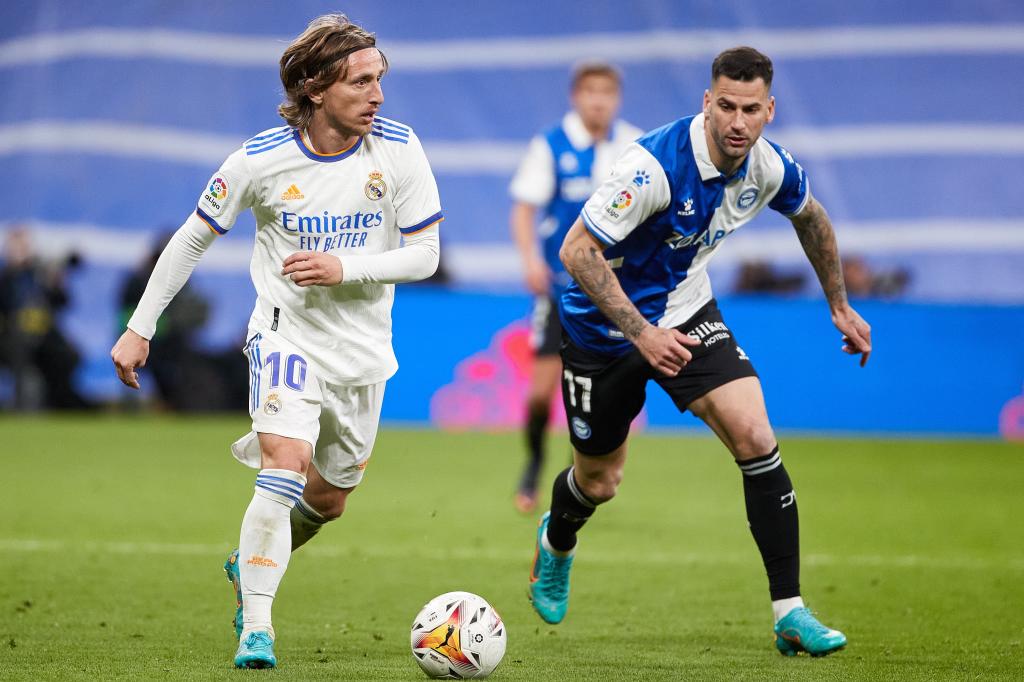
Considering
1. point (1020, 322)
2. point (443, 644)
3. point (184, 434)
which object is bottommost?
point (184, 434)

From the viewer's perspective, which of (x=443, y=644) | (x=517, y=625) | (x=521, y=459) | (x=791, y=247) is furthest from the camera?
(x=791, y=247)

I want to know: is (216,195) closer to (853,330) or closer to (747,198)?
(747,198)

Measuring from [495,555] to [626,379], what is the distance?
2448 mm

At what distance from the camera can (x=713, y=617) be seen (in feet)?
20.8

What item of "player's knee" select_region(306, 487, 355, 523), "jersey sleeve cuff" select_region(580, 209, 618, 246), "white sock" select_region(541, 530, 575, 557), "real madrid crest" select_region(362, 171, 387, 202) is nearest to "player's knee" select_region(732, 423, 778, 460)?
"jersey sleeve cuff" select_region(580, 209, 618, 246)

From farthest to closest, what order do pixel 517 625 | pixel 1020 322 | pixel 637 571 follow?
pixel 1020 322, pixel 637 571, pixel 517 625

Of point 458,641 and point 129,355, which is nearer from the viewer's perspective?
point 458,641

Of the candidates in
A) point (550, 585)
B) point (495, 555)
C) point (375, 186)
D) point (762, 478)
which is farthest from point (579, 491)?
point (495, 555)

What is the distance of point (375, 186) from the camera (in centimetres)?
538

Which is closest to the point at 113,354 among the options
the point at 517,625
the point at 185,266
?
the point at 185,266

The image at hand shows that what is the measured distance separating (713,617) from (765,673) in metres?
1.27

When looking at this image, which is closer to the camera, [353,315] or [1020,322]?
[353,315]

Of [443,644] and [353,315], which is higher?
[353,315]

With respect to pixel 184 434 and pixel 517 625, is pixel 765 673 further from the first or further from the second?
pixel 184 434
